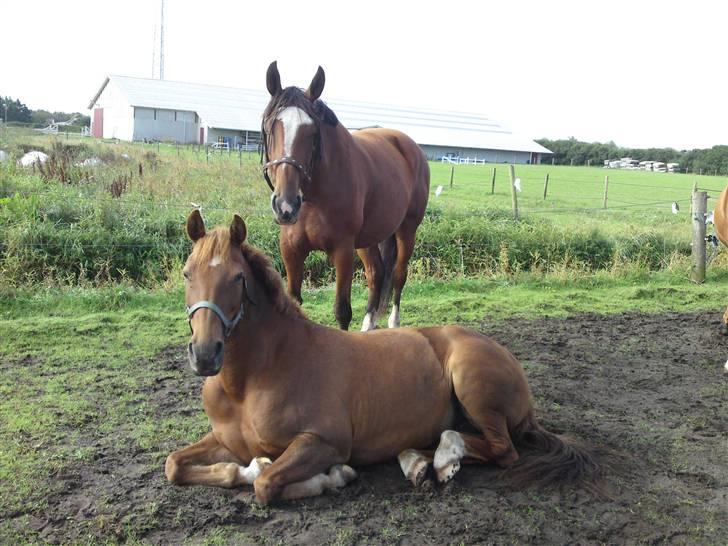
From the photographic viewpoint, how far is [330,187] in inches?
204

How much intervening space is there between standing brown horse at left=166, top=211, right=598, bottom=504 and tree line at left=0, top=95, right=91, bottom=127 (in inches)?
1842

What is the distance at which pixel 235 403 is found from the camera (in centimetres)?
343

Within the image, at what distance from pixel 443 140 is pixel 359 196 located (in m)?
51.4

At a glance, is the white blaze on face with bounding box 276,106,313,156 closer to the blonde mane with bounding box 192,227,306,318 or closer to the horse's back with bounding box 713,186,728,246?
the blonde mane with bounding box 192,227,306,318

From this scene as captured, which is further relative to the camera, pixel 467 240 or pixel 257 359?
pixel 467 240

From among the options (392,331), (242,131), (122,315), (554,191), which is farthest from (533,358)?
(242,131)

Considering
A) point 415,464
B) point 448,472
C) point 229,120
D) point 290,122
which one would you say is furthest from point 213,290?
point 229,120

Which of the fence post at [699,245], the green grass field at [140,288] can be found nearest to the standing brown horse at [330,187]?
the green grass field at [140,288]

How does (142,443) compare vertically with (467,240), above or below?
below

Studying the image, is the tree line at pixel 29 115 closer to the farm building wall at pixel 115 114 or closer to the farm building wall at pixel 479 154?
the farm building wall at pixel 115 114

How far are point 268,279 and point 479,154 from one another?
5642cm

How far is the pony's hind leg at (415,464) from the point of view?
11.4 feet

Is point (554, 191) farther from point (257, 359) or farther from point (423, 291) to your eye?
point (257, 359)

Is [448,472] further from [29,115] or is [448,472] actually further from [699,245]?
[29,115]
